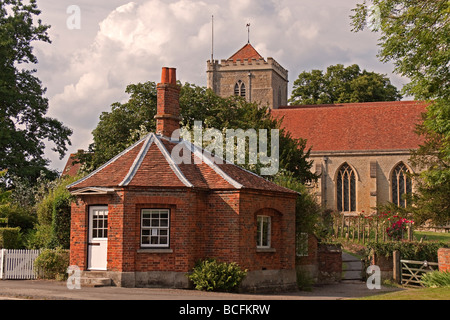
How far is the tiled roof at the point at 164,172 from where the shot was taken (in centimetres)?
2152

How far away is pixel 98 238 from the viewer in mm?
21734

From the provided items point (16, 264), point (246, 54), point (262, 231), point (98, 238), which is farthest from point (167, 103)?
point (246, 54)

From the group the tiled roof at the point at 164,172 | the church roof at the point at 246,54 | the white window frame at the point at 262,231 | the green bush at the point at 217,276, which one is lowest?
the green bush at the point at 217,276

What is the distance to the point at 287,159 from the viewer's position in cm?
3628

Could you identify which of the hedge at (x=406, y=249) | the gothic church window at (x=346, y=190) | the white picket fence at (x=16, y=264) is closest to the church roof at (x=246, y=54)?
the gothic church window at (x=346, y=190)

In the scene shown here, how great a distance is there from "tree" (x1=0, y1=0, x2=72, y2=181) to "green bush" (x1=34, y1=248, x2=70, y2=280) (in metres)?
16.0

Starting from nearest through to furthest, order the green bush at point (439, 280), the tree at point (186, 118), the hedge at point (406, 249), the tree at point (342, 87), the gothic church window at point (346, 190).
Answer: the green bush at point (439, 280)
the hedge at point (406, 249)
the tree at point (186, 118)
the gothic church window at point (346, 190)
the tree at point (342, 87)

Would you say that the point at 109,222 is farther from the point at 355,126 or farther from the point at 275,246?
the point at 355,126

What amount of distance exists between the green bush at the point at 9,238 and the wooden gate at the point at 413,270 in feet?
54.7

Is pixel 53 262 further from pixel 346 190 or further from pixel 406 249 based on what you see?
pixel 346 190

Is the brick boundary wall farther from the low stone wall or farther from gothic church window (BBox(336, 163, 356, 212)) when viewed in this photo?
gothic church window (BBox(336, 163, 356, 212))

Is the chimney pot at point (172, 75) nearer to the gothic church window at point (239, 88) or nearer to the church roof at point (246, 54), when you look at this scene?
the gothic church window at point (239, 88)

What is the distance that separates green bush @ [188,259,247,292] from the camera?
2072 cm
